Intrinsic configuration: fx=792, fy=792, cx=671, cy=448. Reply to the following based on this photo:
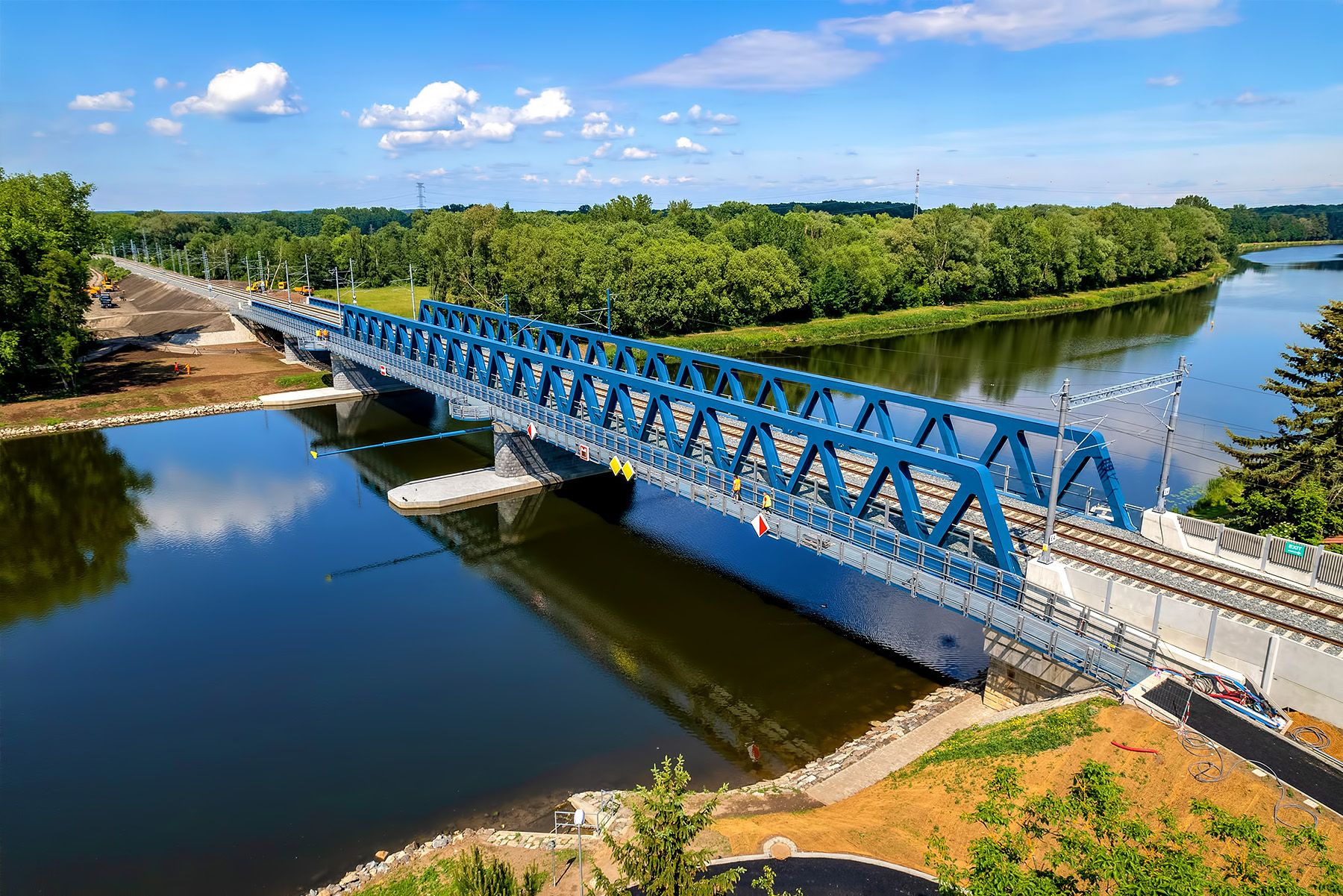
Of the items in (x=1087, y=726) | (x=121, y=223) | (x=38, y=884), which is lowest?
(x=38, y=884)

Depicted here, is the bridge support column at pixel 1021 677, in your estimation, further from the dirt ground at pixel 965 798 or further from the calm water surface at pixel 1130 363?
the calm water surface at pixel 1130 363

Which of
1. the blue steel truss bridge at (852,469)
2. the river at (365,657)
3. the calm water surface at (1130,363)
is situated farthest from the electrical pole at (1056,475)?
the calm water surface at (1130,363)

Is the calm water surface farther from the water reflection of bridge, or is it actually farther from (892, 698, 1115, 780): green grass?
(892, 698, 1115, 780): green grass

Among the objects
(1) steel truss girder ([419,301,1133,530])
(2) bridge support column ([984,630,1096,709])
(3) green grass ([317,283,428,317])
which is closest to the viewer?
(2) bridge support column ([984,630,1096,709])

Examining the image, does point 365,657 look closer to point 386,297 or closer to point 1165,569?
point 1165,569

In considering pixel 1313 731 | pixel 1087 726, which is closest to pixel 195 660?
pixel 1087 726

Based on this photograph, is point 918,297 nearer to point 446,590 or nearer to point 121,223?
point 446,590

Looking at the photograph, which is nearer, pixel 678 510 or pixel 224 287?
pixel 678 510

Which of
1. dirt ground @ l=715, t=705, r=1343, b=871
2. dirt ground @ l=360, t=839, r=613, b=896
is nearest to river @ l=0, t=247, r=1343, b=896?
dirt ground @ l=360, t=839, r=613, b=896
